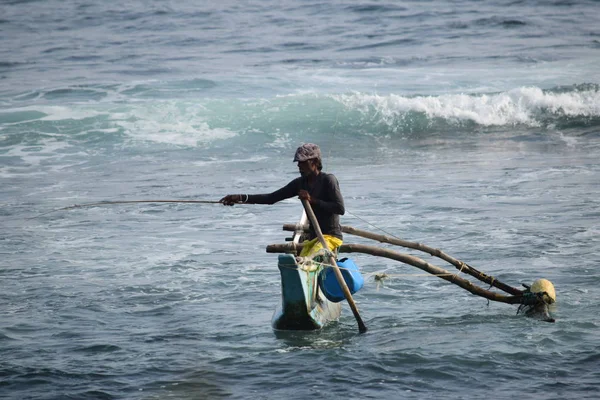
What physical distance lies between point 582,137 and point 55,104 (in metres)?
11.5

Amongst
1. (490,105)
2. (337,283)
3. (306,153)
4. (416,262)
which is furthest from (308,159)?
(490,105)

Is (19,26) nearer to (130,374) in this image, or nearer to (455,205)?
(455,205)

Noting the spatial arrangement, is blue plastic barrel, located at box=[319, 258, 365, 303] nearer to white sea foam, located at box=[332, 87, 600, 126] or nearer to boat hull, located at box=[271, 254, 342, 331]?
boat hull, located at box=[271, 254, 342, 331]

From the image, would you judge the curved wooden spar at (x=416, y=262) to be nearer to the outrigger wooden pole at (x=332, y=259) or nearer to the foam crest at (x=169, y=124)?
the outrigger wooden pole at (x=332, y=259)

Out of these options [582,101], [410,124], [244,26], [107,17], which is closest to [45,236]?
[410,124]

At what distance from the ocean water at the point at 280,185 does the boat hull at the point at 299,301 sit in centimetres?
14

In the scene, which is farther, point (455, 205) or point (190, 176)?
point (190, 176)

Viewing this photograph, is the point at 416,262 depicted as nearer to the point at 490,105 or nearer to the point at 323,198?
the point at 323,198

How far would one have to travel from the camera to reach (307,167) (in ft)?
23.3

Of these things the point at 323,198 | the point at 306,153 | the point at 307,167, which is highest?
the point at 306,153

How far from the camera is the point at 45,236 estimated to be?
37.0 feet

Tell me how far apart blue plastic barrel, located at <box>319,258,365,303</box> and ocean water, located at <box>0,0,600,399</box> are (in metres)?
0.33

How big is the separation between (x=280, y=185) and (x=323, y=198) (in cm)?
720

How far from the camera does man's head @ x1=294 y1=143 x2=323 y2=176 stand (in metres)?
7.02
